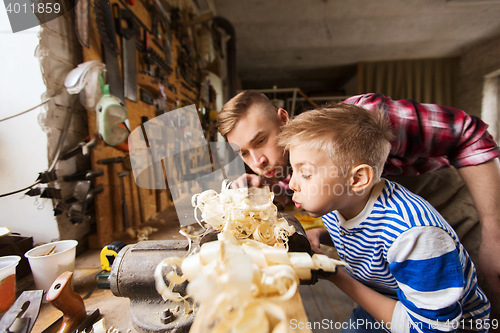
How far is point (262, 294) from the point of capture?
1.16ft

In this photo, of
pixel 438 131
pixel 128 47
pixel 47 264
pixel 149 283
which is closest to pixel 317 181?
pixel 149 283

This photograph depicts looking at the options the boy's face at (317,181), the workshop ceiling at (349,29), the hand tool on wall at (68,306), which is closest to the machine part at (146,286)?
the hand tool on wall at (68,306)

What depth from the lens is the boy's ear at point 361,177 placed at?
64 cm

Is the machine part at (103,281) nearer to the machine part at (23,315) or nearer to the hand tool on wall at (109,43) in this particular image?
the machine part at (23,315)

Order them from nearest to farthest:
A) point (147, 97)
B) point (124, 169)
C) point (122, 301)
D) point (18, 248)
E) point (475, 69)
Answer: point (122, 301), point (18, 248), point (124, 169), point (147, 97), point (475, 69)

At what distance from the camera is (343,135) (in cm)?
64

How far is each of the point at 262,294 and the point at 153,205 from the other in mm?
1718

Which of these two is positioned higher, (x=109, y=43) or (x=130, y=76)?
(x=109, y=43)

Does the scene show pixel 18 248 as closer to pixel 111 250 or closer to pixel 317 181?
pixel 111 250

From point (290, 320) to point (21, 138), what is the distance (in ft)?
4.41

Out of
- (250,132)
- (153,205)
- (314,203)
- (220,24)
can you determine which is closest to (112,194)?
(153,205)

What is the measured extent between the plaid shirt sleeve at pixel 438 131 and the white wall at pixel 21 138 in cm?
156

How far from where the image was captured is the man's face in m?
1.01

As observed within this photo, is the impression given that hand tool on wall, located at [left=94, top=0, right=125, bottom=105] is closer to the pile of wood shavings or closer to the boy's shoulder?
the pile of wood shavings
